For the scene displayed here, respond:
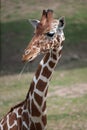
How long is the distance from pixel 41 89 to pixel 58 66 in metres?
10.9

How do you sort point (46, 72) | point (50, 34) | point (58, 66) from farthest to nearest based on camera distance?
point (58, 66), point (46, 72), point (50, 34)

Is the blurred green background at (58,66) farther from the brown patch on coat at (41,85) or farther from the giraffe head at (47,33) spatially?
the giraffe head at (47,33)

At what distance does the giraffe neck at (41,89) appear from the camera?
568cm

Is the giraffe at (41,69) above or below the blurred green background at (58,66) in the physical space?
above

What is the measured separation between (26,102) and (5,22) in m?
15.5

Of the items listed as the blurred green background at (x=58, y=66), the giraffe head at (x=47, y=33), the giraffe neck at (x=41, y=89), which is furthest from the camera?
the blurred green background at (x=58, y=66)

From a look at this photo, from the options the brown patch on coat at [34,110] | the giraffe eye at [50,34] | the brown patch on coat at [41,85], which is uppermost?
the giraffe eye at [50,34]

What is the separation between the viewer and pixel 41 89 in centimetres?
573

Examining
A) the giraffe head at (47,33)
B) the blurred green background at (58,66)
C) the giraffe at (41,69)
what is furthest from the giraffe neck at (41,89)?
the blurred green background at (58,66)

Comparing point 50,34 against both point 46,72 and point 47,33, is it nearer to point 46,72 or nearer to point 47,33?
point 47,33

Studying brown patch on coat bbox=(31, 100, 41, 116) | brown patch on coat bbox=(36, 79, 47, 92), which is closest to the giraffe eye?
brown patch on coat bbox=(36, 79, 47, 92)

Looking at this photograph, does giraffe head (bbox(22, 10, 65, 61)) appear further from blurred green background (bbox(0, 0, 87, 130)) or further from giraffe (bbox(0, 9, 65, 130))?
blurred green background (bbox(0, 0, 87, 130))

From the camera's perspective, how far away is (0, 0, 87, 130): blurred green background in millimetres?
10648

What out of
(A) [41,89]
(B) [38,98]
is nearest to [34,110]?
(B) [38,98]
